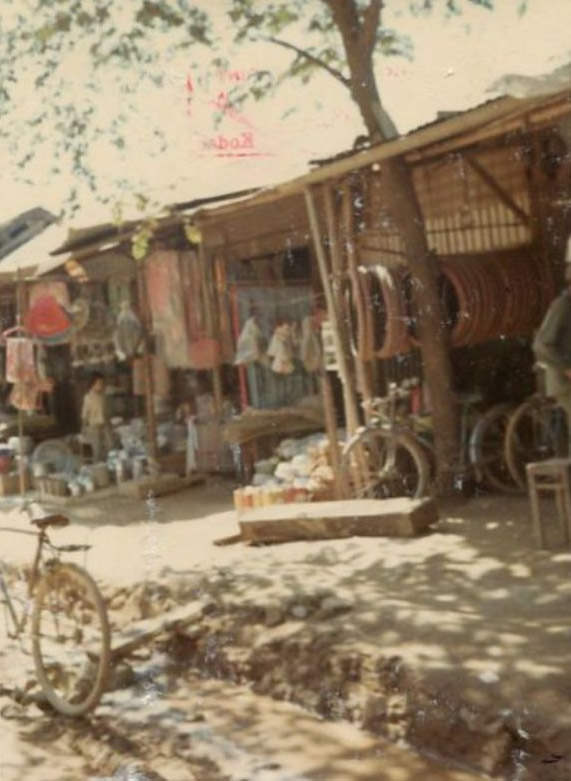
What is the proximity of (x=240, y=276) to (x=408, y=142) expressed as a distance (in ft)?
16.7

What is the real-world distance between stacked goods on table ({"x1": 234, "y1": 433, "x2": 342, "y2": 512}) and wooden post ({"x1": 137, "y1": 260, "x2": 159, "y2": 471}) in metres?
2.26

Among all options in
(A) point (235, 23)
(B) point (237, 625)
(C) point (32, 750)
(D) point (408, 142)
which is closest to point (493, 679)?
(B) point (237, 625)

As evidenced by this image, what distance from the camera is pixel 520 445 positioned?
9.02 meters

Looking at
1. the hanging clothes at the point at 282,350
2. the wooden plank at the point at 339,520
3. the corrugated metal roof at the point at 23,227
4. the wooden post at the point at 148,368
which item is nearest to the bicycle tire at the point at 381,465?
the wooden plank at the point at 339,520

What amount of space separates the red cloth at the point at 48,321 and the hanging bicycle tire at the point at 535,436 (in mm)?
7195

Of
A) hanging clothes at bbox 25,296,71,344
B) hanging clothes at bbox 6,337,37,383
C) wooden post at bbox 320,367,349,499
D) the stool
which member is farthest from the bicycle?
hanging clothes at bbox 25,296,71,344

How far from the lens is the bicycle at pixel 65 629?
543 cm

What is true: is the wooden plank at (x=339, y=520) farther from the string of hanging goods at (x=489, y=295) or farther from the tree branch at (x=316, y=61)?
the tree branch at (x=316, y=61)

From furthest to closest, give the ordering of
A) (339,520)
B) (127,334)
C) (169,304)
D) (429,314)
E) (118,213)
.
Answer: (127,334)
(169,304)
(118,213)
(429,314)
(339,520)

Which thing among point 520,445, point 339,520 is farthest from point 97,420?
point 520,445

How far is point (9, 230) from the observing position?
18.8m

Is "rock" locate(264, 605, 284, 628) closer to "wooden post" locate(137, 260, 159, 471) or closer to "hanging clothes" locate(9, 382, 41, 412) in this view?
"wooden post" locate(137, 260, 159, 471)

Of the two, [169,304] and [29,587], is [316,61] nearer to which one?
[169,304]

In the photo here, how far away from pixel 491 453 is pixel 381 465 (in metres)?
1.13
